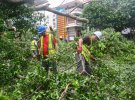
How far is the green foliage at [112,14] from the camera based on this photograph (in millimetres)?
20719

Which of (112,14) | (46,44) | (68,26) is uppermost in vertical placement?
(112,14)

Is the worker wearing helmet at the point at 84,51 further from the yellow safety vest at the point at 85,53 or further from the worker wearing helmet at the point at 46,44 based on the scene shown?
the worker wearing helmet at the point at 46,44

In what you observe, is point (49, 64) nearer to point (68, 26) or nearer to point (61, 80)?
point (61, 80)

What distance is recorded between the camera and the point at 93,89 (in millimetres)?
5637

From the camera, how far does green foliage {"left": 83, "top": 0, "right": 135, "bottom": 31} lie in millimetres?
20719

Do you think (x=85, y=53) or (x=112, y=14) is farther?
(x=112, y=14)

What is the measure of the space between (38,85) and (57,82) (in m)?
0.34

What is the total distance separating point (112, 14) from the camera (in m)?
20.8

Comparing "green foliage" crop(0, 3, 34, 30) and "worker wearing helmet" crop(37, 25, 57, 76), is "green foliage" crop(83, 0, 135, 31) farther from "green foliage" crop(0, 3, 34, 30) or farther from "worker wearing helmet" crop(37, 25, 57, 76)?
Answer: "worker wearing helmet" crop(37, 25, 57, 76)

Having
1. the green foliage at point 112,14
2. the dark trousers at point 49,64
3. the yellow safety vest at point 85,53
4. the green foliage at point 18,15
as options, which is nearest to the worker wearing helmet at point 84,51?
the yellow safety vest at point 85,53

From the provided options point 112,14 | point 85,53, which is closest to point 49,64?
point 85,53

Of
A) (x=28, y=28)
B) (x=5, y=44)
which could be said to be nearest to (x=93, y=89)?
(x=5, y=44)

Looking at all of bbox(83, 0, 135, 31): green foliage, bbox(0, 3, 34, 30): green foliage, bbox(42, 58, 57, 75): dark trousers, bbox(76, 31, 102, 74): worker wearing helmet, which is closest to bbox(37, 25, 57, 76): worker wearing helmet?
bbox(42, 58, 57, 75): dark trousers

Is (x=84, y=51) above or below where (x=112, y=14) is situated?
below
